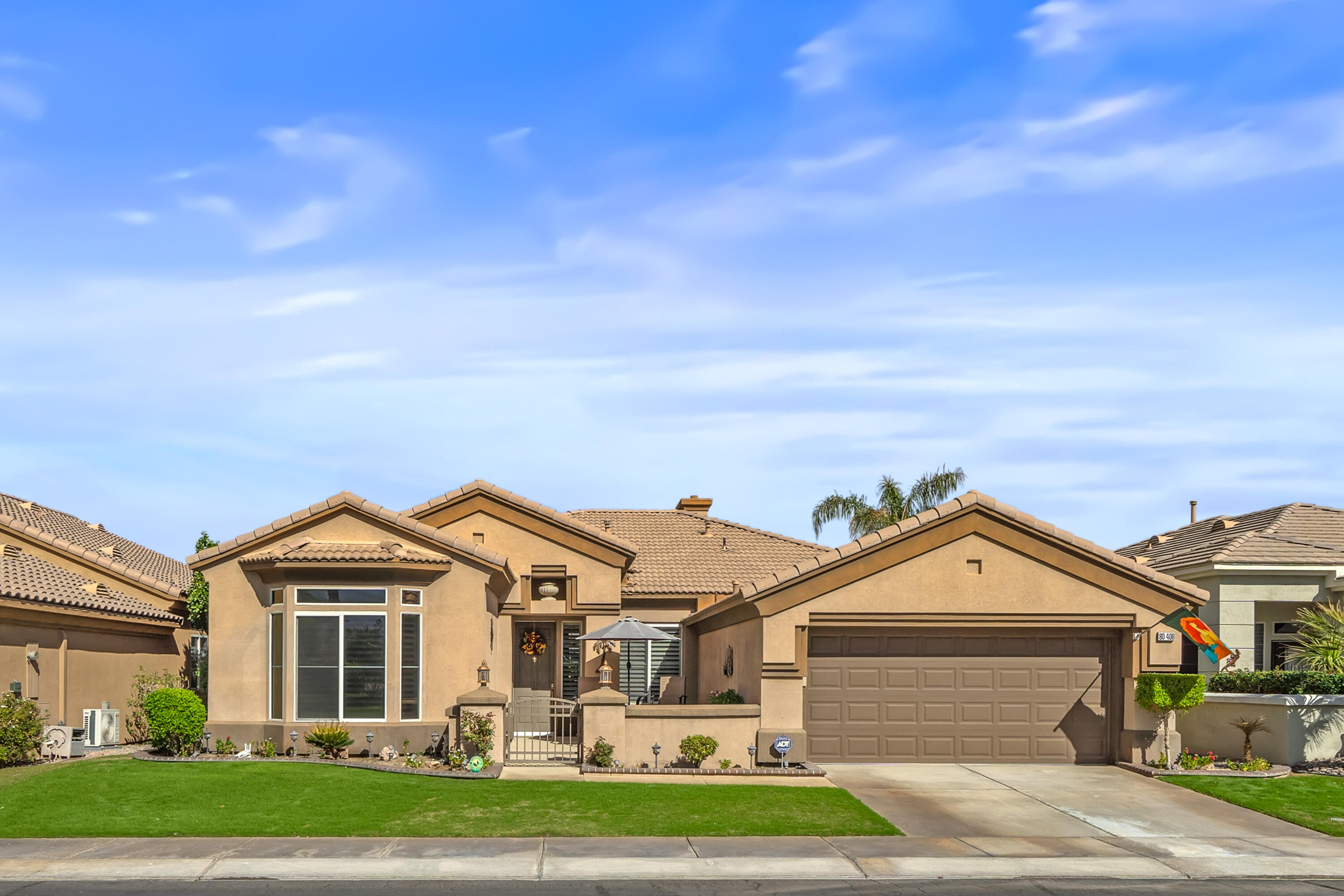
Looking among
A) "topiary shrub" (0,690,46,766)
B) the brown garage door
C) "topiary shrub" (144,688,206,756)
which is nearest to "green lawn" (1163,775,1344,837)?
the brown garage door

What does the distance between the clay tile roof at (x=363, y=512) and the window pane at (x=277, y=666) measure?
1.62m

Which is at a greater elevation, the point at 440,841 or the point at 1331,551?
the point at 1331,551

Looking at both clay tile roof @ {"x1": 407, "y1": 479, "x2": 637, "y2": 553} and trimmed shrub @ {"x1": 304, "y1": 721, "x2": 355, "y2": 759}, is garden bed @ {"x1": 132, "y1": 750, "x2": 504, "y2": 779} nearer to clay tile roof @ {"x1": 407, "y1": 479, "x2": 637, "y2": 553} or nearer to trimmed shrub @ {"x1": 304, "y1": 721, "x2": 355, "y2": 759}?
trimmed shrub @ {"x1": 304, "y1": 721, "x2": 355, "y2": 759}

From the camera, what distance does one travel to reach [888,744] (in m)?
21.5

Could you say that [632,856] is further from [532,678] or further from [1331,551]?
[1331,551]

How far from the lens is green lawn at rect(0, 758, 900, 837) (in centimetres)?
1521

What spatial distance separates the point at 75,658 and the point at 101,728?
5.35ft

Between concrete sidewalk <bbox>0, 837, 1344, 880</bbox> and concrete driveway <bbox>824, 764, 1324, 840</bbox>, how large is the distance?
0.60 meters

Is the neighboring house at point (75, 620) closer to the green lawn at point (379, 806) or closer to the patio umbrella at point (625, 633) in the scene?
the green lawn at point (379, 806)

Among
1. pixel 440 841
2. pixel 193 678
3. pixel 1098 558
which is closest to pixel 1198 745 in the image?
pixel 1098 558

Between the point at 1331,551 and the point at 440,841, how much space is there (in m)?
21.6

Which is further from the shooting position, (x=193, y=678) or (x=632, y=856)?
(x=193, y=678)

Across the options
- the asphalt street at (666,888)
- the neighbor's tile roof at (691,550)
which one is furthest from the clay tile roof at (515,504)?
the asphalt street at (666,888)

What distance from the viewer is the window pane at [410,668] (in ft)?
70.7
